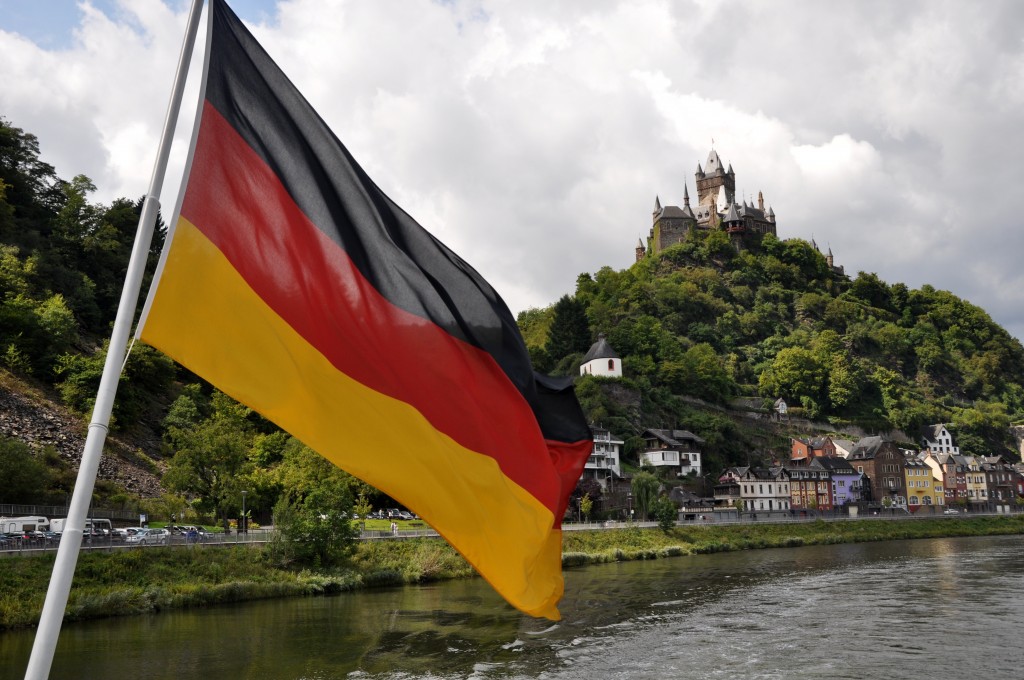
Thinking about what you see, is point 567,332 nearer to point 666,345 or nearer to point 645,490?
point 666,345

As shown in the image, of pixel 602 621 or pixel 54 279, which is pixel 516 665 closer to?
pixel 602 621

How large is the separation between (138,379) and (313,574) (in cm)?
3143

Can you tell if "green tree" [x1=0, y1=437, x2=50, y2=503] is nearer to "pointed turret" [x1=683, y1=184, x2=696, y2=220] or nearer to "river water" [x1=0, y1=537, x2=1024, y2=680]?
"river water" [x1=0, y1=537, x2=1024, y2=680]

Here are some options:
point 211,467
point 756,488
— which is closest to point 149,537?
point 211,467

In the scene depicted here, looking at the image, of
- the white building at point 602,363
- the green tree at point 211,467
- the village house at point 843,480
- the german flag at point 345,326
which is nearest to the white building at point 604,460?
the white building at point 602,363

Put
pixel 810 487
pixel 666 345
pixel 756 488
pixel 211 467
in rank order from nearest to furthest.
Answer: pixel 211 467 < pixel 756 488 < pixel 810 487 < pixel 666 345

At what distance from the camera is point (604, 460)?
90.8m

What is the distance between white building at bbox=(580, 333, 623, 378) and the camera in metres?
112

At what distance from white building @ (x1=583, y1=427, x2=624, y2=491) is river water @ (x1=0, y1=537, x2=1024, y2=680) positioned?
143ft

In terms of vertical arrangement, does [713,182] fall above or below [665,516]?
above

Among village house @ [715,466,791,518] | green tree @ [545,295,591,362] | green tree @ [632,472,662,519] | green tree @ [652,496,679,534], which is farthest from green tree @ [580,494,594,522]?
green tree @ [545,295,591,362]

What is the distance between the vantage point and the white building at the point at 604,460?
88.6 meters

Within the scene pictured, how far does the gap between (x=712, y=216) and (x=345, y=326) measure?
185070 millimetres

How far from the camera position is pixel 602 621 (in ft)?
103
